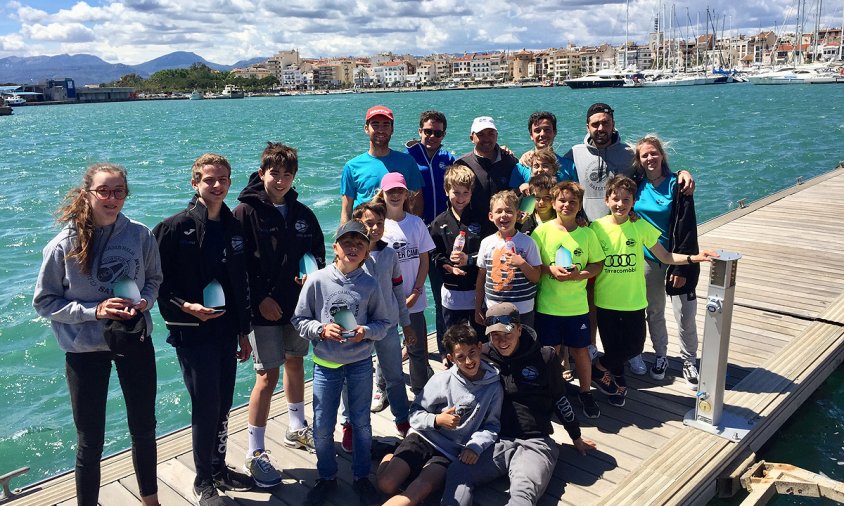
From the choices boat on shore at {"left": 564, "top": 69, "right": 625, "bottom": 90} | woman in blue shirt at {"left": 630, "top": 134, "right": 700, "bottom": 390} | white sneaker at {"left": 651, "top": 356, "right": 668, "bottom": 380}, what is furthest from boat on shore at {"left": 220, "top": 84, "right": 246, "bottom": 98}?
white sneaker at {"left": 651, "top": 356, "right": 668, "bottom": 380}

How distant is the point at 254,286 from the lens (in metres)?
3.98

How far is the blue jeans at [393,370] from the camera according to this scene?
13.9ft

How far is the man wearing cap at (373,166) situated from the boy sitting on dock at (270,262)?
3.10 ft

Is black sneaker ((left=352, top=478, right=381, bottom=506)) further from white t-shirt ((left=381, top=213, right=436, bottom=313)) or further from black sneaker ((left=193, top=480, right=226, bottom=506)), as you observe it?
white t-shirt ((left=381, top=213, right=436, bottom=313))

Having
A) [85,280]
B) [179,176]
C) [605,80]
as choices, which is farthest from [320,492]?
[605,80]

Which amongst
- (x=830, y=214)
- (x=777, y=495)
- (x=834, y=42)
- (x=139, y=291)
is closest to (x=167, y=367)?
(x=139, y=291)

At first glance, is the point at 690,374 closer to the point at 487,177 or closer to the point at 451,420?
the point at 487,177

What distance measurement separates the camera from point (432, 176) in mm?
5559

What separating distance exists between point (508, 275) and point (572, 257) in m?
0.47

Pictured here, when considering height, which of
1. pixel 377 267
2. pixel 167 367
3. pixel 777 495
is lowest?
pixel 167 367

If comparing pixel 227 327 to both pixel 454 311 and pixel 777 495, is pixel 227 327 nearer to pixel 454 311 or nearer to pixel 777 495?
pixel 454 311

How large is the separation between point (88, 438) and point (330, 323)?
1.36 meters

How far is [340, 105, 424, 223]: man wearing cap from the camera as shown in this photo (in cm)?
504

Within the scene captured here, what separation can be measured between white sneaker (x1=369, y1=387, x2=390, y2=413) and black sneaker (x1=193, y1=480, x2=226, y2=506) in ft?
4.64
